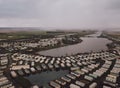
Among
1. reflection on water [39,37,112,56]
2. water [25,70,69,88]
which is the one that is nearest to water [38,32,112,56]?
reflection on water [39,37,112,56]

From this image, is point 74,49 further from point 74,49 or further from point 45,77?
point 45,77

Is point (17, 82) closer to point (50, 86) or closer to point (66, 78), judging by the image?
point (50, 86)

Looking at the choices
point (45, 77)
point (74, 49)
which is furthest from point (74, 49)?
point (45, 77)

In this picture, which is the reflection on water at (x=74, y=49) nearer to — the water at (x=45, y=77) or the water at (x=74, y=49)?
the water at (x=74, y=49)

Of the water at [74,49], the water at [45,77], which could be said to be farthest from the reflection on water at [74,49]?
the water at [45,77]

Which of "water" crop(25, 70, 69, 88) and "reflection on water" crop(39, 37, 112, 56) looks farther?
"reflection on water" crop(39, 37, 112, 56)

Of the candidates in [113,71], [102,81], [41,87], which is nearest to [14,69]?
[41,87]

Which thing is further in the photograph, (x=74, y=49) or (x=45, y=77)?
(x=74, y=49)

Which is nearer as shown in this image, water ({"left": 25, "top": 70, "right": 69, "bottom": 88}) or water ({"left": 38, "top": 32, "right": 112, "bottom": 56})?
water ({"left": 25, "top": 70, "right": 69, "bottom": 88})

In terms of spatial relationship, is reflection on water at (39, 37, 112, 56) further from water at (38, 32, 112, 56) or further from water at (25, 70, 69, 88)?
water at (25, 70, 69, 88)
